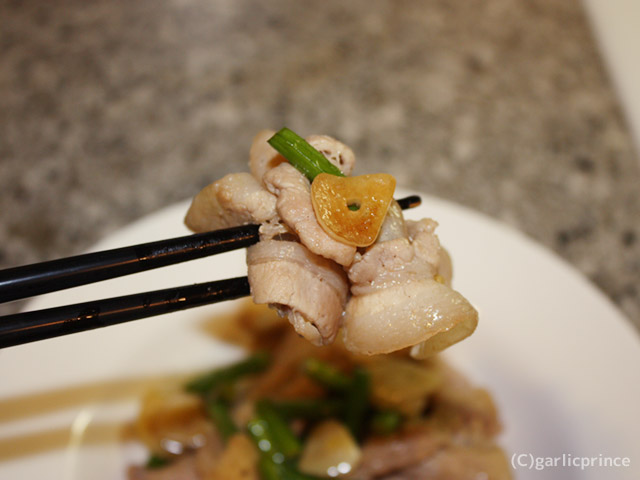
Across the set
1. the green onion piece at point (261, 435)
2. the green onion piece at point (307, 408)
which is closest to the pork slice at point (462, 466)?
the green onion piece at point (307, 408)

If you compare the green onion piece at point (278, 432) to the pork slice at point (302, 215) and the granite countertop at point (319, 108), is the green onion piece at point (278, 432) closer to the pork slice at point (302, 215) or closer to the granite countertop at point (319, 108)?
the pork slice at point (302, 215)

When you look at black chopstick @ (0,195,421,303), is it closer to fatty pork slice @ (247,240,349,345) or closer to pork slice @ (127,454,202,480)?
fatty pork slice @ (247,240,349,345)

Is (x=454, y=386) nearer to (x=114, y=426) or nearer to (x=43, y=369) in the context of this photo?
(x=114, y=426)

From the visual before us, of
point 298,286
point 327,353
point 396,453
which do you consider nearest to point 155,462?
point 327,353

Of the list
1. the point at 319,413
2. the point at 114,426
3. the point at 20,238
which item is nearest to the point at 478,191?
the point at 319,413

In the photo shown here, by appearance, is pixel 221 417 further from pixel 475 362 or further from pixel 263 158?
pixel 263 158

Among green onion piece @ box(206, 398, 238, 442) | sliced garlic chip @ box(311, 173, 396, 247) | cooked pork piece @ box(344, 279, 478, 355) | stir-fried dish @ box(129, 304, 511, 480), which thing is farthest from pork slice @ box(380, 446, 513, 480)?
sliced garlic chip @ box(311, 173, 396, 247)
